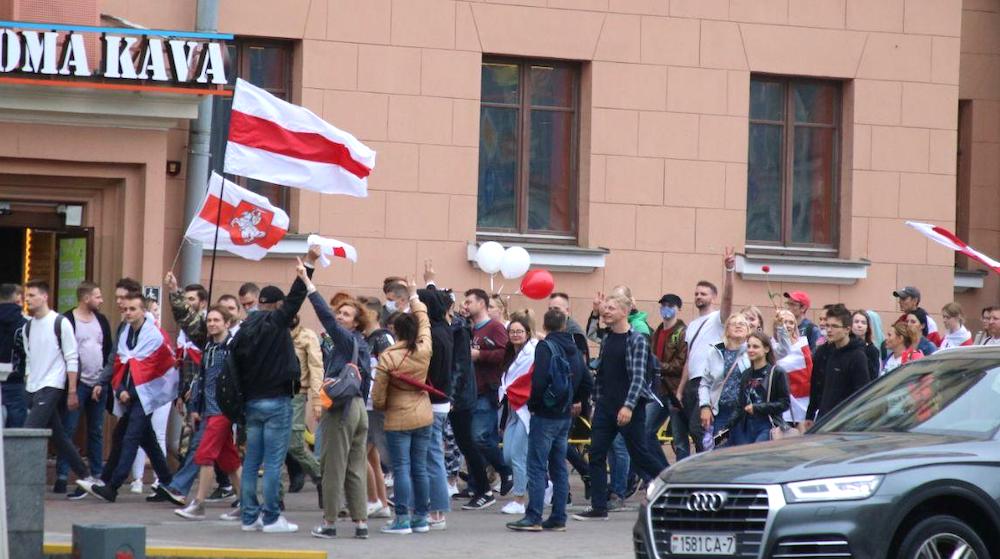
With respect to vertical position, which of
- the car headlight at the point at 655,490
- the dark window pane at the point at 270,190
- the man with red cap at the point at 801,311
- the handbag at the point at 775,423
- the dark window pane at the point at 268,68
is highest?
the dark window pane at the point at 268,68

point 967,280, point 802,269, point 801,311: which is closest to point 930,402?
point 801,311

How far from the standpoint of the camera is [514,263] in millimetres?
17344

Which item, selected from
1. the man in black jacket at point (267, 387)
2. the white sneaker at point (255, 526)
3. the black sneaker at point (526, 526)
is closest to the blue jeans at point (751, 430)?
the black sneaker at point (526, 526)

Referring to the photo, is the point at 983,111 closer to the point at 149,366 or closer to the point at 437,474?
the point at 437,474

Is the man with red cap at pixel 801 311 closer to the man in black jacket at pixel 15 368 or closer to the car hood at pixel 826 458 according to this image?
the car hood at pixel 826 458

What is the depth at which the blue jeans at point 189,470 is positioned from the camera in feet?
47.2

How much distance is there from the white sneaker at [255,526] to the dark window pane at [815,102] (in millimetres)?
8948

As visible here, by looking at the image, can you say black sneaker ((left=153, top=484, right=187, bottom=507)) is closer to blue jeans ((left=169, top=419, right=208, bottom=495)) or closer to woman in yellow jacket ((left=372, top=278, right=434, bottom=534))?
blue jeans ((left=169, top=419, right=208, bottom=495))

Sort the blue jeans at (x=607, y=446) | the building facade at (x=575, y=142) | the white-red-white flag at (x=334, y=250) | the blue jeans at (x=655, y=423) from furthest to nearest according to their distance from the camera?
the building facade at (x=575, y=142), the white-red-white flag at (x=334, y=250), the blue jeans at (x=655, y=423), the blue jeans at (x=607, y=446)

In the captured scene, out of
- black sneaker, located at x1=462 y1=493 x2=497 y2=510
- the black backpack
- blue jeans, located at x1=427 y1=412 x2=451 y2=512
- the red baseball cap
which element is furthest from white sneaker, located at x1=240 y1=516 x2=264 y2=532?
the red baseball cap

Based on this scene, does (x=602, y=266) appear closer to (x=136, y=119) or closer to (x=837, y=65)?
(x=837, y=65)

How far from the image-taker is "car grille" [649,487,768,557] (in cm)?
928

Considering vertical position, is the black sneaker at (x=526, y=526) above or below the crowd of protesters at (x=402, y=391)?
below

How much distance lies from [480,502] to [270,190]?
14.1 feet
